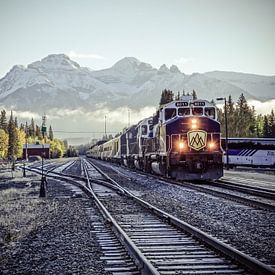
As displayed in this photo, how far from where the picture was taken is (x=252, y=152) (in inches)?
1690

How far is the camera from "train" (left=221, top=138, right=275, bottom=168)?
41.9 m

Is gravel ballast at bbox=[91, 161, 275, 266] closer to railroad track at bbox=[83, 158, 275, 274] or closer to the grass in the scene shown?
railroad track at bbox=[83, 158, 275, 274]

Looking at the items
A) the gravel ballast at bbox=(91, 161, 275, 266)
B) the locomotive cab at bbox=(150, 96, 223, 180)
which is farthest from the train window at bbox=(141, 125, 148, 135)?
the gravel ballast at bbox=(91, 161, 275, 266)

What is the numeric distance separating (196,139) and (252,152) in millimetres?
24956

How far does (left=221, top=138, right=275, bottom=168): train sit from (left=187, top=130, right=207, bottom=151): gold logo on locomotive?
24.0 meters

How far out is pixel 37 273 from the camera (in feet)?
18.8

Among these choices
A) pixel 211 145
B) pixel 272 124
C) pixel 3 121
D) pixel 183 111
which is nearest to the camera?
pixel 211 145

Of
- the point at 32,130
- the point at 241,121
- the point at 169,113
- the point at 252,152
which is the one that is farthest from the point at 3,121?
the point at 169,113

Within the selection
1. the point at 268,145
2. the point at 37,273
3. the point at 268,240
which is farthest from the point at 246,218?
the point at 268,145

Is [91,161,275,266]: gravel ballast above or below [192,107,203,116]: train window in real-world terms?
below

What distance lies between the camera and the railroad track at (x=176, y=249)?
5583 millimetres

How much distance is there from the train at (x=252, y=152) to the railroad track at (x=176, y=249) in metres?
33.8

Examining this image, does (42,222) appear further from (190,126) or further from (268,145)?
(268,145)

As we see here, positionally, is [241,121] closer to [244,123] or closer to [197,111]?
[244,123]
